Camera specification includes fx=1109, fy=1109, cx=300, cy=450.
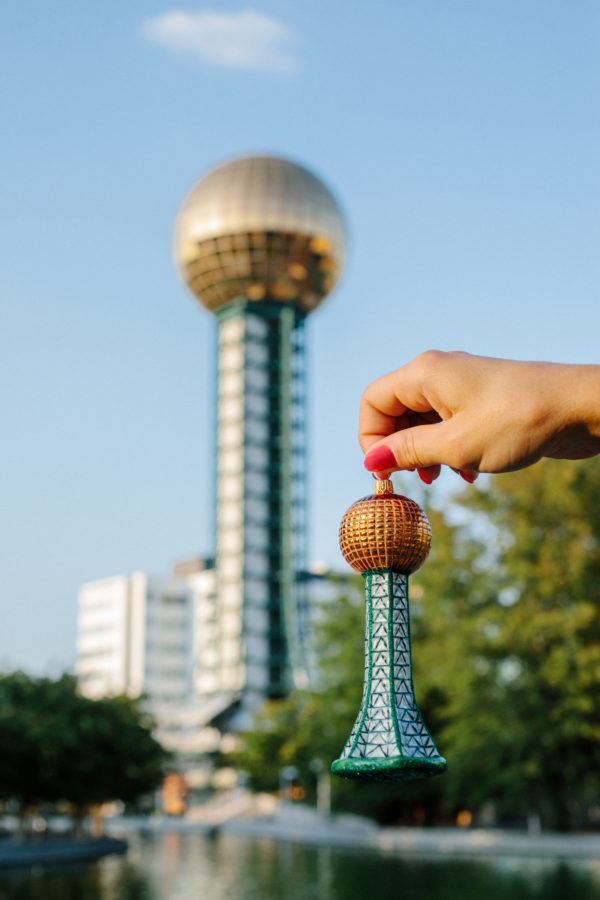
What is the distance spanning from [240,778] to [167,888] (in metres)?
56.3

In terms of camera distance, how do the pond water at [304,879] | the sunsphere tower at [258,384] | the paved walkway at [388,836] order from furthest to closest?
the sunsphere tower at [258,384], the paved walkway at [388,836], the pond water at [304,879]

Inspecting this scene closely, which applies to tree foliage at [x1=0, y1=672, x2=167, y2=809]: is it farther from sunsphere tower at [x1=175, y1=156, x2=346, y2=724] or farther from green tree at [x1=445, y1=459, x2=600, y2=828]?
sunsphere tower at [x1=175, y1=156, x2=346, y2=724]

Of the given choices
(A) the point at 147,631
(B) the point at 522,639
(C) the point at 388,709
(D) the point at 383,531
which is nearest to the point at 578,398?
(D) the point at 383,531

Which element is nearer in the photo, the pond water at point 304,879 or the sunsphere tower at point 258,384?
the pond water at point 304,879

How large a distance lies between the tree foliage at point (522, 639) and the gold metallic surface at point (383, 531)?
30.0 m

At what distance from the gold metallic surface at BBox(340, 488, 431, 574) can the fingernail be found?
37 centimetres

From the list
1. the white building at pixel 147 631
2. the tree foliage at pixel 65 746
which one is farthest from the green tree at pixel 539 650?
the white building at pixel 147 631

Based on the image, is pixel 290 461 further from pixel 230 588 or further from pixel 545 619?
pixel 545 619

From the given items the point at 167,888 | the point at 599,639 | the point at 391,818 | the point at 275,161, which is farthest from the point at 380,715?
the point at 275,161

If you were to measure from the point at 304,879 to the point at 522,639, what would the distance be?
10.5 meters

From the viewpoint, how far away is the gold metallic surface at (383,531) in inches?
148

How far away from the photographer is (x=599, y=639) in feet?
115

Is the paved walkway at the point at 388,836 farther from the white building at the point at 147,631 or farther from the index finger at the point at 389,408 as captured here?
the white building at the point at 147,631

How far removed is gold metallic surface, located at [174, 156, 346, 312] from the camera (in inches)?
3332
